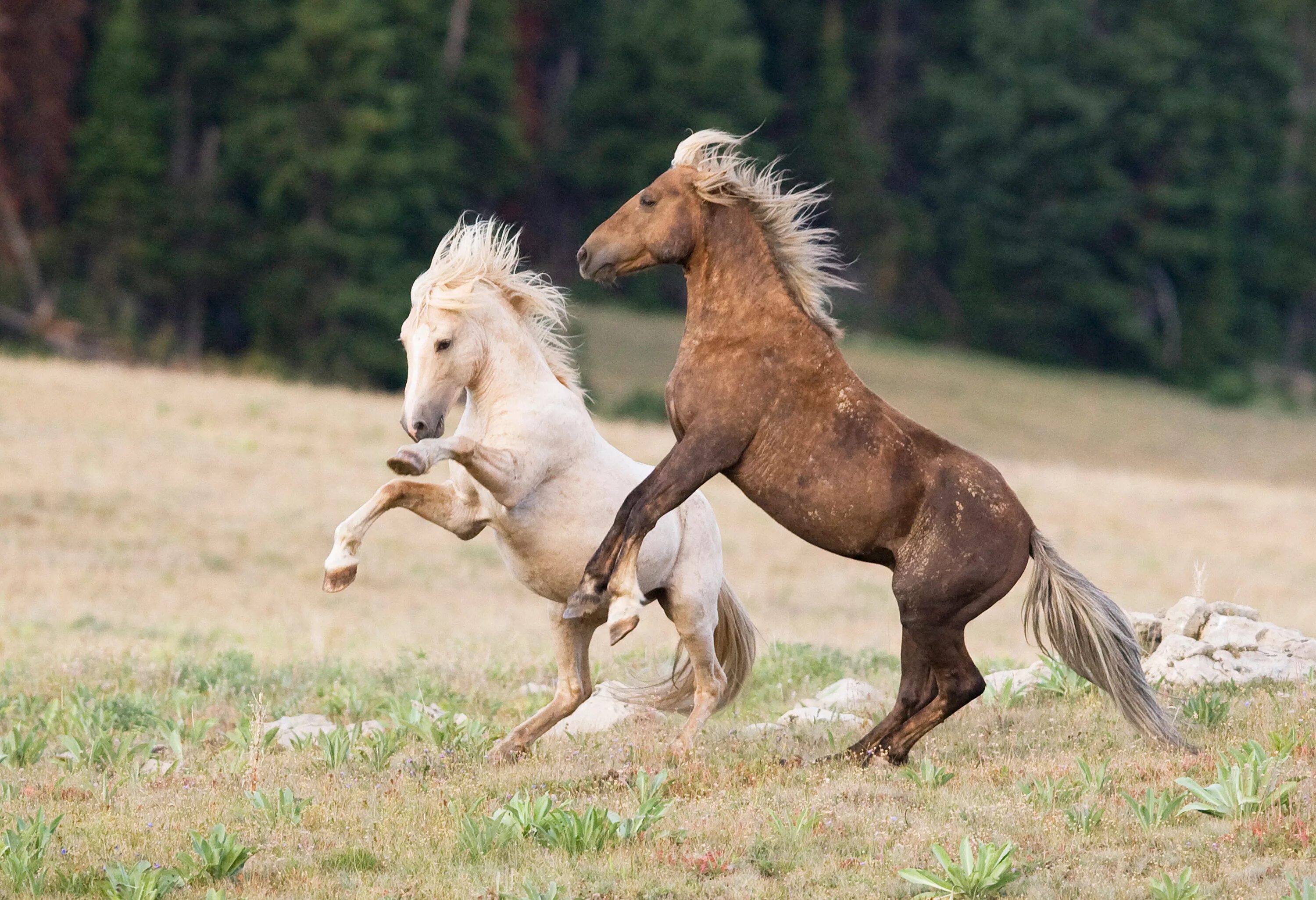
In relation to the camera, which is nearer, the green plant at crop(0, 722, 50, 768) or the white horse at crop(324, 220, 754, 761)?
the white horse at crop(324, 220, 754, 761)

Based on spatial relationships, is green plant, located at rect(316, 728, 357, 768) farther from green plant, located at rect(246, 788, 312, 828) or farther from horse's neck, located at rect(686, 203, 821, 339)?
horse's neck, located at rect(686, 203, 821, 339)

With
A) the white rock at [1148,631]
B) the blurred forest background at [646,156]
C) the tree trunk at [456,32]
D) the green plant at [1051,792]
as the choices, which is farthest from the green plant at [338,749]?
the tree trunk at [456,32]

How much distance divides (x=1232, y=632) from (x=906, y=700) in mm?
2844

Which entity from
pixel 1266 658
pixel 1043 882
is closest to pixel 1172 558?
pixel 1266 658

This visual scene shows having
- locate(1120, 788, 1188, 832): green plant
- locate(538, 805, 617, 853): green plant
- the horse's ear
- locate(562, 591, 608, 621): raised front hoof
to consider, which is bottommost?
locate(538, 805, 617, 853): green plant

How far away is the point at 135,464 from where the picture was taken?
2047cm

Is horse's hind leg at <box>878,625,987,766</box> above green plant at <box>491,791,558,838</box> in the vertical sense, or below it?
above

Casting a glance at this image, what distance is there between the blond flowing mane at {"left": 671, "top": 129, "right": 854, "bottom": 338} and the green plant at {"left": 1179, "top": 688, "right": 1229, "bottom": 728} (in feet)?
8.20

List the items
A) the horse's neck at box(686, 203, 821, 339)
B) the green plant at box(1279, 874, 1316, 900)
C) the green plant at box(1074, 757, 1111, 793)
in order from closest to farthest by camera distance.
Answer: the green plant at box(1279, 874, 1316, 900) < the green plant at box(1074, 757, 1111, 793) < the horse's neck at box(686, 203, 821, 339)

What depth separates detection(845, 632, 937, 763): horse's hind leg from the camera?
7035 mm

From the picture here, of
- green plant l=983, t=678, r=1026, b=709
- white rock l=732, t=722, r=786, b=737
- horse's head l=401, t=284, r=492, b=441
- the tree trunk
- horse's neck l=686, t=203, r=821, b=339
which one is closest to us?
horse's head l=401, t=284, r=492, b=441

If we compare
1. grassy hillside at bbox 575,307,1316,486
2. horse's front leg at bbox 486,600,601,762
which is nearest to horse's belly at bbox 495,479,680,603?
horse's front leg at bbox 486,600,601,762

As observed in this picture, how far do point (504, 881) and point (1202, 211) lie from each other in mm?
57799

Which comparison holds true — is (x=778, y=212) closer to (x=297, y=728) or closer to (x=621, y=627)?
(x=621, y=627)
